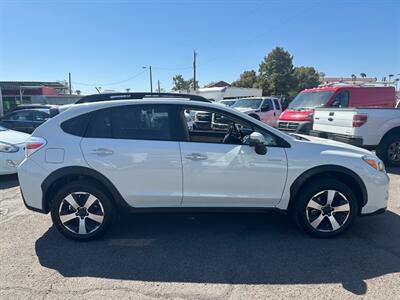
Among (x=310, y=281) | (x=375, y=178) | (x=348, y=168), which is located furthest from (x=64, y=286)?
(x=375, y=178)

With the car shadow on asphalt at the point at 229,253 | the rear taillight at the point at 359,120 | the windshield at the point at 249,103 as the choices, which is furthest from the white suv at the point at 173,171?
the windshield at the point at 249,103

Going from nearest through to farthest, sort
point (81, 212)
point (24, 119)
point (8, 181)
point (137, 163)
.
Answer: point (137, 163) → point (81, 212) → point (8, 181) → point (24, 119)

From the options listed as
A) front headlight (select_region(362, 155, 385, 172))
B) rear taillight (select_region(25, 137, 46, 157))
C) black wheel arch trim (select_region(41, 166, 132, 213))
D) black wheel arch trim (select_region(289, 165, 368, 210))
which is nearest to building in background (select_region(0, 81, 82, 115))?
rear taillight (select_region(25, 137, 46, 157))

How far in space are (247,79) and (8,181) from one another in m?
49.3

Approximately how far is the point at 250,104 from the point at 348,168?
36.8 ft

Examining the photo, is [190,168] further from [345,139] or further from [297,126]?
[297,126]

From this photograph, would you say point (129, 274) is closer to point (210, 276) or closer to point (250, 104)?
point (210, 276)

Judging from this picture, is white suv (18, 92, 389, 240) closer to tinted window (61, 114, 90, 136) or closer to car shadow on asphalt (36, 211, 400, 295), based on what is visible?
tinted window (61, 114, 90, 136)

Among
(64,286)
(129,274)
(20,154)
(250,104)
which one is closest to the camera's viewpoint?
(64,286)

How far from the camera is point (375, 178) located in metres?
3.61

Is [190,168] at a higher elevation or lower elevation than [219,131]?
lower

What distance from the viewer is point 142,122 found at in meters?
3.60

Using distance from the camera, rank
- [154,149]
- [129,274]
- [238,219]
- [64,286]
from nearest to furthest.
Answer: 1. [64,286]
2. [129,274]
3. [154,149]
4. [238,219]

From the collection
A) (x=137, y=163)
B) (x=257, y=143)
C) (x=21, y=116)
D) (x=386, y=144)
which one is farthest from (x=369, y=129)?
(x=21, y=116)
